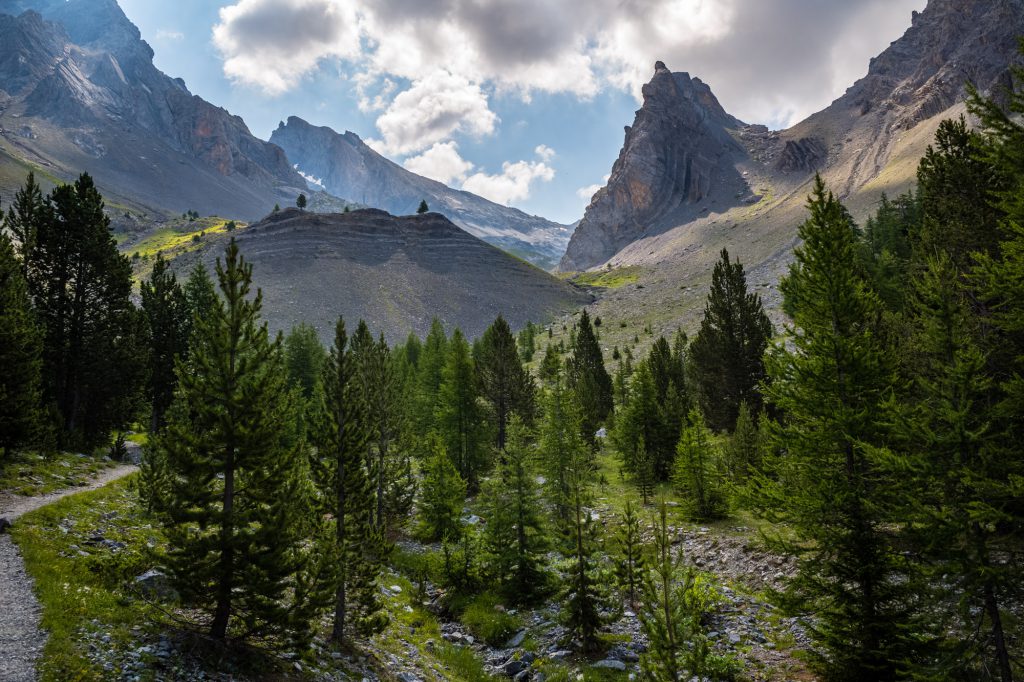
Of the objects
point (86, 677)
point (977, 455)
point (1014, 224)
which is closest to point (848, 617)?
point (977, 455)

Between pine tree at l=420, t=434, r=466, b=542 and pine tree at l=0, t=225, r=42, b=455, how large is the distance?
57.2 feet

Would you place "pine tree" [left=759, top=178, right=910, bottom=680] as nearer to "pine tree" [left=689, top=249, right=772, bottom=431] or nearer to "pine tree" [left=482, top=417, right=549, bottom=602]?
"pine tree" [left=482, top=417, right=549, bottom=602]

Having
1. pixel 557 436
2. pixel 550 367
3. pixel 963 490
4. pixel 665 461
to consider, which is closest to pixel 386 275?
pixel 550 367

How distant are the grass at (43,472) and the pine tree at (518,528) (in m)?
17.4

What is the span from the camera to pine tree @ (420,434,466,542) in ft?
89.7

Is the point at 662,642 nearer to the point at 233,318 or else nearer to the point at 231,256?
the point at 233,318

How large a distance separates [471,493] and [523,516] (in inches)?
642

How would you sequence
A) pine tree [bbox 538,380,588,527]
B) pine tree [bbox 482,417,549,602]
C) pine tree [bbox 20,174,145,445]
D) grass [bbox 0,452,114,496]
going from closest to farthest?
grass [bbox 0,452,114,496] < pine tree [bbox 482,417,549,602] < pine tree [bbox 538,380,588,527] < pine tree [bbox 20,174,145,445]

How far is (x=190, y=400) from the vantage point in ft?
38.7

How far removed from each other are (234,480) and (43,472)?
50.9 ft

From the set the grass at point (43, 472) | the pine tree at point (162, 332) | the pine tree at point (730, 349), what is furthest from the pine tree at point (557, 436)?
the pine tree at point (162, 332)

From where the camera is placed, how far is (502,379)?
3903cm

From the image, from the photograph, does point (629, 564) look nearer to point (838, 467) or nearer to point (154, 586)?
point (838, 467)

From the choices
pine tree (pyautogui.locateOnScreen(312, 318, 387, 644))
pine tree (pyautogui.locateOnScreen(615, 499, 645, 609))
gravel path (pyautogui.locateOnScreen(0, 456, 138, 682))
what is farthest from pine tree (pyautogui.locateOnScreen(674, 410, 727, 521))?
gravel path (pyautogui.locateOnScreen(0, 456, 138, 682))
